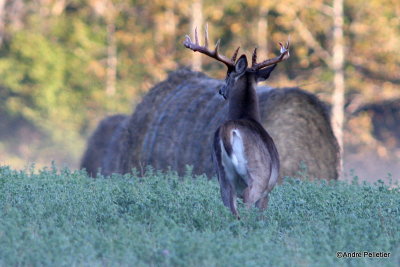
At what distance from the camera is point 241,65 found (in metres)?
8.74

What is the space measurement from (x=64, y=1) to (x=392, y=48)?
50.6 ft

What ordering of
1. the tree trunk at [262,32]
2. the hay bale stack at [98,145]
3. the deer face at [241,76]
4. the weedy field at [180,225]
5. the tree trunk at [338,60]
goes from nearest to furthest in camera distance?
the weedy field at [180,225]
the deer face at [241,76]
the hay bale stack at [98,145]
the tree trunk at [338,60]
the tree trunk at [262,32]

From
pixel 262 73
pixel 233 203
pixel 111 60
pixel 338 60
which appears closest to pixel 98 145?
pixel 262 73

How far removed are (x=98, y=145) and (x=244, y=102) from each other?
9192 millimetres

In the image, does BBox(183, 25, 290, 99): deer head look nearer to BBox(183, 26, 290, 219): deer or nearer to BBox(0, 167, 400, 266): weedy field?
BBox(183, 26, 290, 219): deer

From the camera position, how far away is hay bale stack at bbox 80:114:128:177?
17.4 m

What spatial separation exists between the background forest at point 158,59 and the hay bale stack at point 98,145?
31.7 feet

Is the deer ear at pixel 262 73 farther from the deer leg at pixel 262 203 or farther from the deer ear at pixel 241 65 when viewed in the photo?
the deer leg at pixel 262 203

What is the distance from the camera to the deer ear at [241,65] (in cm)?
866

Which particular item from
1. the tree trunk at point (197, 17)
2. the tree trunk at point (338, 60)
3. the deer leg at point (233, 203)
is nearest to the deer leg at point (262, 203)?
the deer leg at point (233, 203)

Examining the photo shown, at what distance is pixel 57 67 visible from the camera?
33.4m

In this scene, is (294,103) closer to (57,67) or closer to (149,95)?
(149,95)

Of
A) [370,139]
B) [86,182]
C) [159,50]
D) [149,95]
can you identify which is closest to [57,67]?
[159,50]

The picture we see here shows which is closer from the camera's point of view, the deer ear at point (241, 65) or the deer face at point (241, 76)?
the deer ear at point (241, 65)
